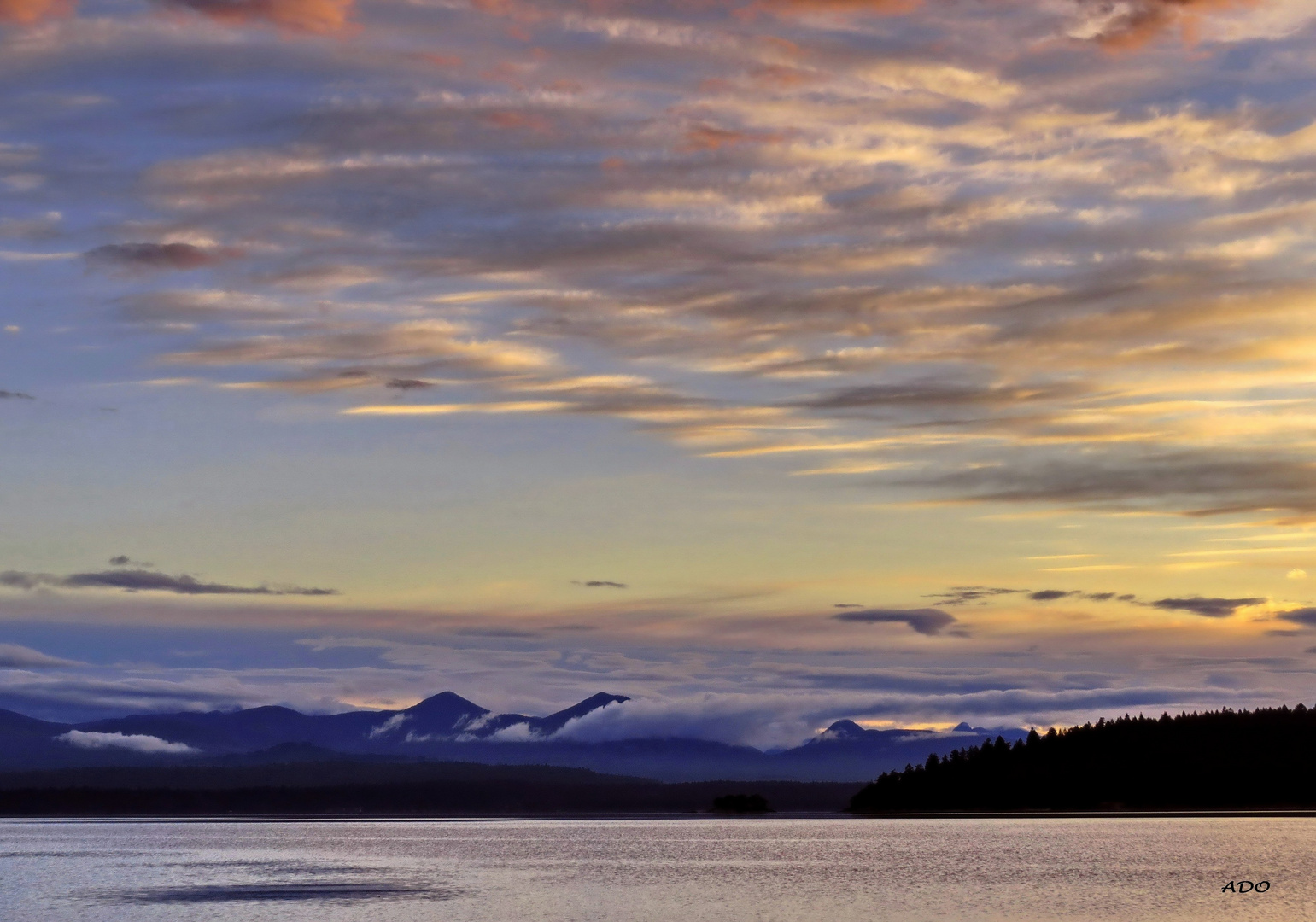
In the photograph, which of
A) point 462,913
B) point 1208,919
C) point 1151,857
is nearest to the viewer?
point 1208,919

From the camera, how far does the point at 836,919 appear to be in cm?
11106

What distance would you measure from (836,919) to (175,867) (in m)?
114

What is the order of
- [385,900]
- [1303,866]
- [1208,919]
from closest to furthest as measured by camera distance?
1. [1208,919]
2. [385,900]
3. [1303,866]

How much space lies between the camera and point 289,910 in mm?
118375

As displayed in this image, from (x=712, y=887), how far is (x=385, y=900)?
34085mm

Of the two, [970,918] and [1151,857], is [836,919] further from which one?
[1151,857]

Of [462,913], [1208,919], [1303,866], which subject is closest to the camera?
[1208,919]

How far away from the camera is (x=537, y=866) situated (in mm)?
189625

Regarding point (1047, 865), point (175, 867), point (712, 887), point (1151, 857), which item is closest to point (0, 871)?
point (175, 867)

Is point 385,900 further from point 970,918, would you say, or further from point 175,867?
point 175,867

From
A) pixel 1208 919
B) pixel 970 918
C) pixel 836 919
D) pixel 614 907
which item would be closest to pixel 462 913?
pixel 614 907

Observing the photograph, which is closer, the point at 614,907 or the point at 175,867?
the point at 614,907

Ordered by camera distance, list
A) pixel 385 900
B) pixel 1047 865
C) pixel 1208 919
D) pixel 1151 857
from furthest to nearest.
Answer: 1. pixel 1151 857
2. pixel 1047 865
3. pixel 385 900
4. pixel 1208 919

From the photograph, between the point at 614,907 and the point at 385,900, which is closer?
the point at 614,907
